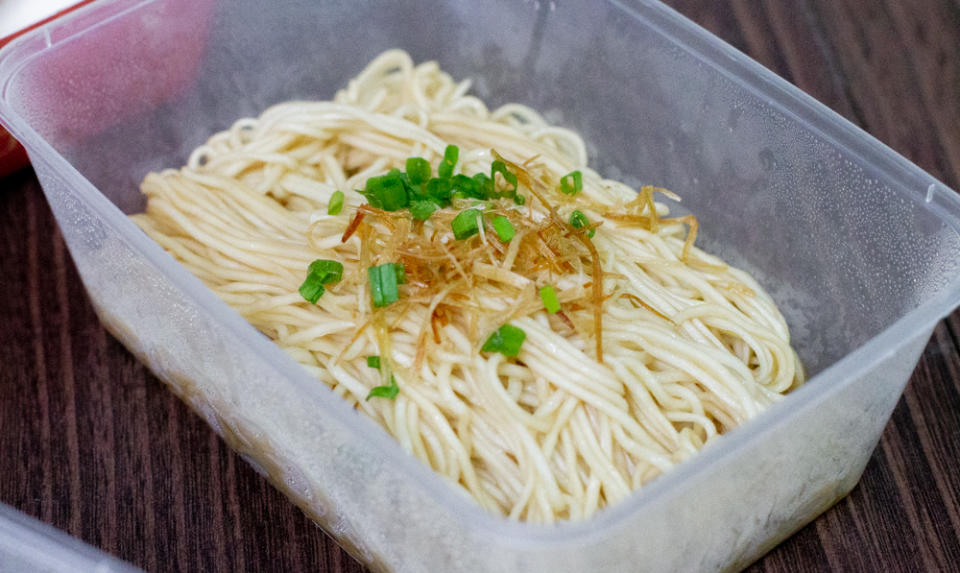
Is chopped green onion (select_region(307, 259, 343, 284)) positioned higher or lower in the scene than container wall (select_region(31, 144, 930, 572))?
higher

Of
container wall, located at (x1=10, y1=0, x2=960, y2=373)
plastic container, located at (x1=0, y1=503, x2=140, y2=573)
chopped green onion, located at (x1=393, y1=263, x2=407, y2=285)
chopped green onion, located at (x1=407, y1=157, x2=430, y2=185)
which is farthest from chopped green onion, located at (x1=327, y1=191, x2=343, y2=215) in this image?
plastic container, located at (x1=0, y1=503, x2=140, y2=573)

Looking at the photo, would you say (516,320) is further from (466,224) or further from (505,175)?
(505,175)

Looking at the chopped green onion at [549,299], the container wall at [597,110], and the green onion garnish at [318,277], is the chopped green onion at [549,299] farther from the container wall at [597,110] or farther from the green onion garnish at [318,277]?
the container wall at [597,110]

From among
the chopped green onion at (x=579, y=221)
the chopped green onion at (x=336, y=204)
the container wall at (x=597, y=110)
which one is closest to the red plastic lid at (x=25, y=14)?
the container wall at (x=597, y=110)

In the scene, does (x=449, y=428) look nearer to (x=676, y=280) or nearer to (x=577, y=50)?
(x=676, y=280)

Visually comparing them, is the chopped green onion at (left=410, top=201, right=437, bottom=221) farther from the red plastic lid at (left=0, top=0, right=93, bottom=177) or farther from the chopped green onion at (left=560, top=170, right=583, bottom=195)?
the red plastic lid at (left=0, top=0, right=93, bottom=177)

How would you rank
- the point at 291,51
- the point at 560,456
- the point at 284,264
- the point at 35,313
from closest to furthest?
the point at 560,456 → the point at 284,264 → the point at 35,313 → the point at 291,51

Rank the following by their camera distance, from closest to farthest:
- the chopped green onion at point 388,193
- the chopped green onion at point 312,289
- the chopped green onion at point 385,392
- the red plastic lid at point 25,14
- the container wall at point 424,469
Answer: the container wall at point 424,469 → the chopped green onion at point 385,392 → the chopped green onion at point 312,289 → the chopped green onion at point 388,193 → the red plastic lid at point 25,14

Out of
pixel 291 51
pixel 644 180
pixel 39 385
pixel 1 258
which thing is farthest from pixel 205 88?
pixel 644 180
